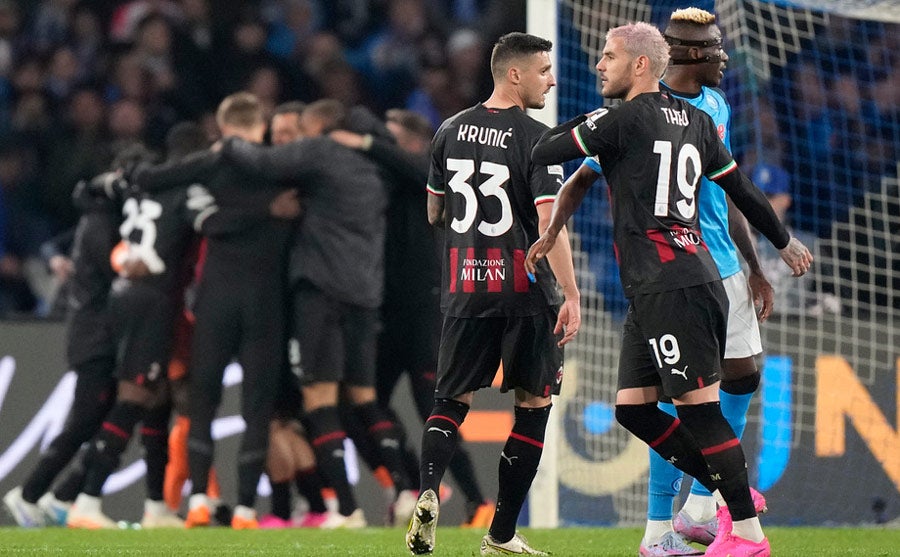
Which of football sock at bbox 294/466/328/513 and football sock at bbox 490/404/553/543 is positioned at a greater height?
football sock at bbox 490/404/553/543

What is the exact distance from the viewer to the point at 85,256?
26.7ft

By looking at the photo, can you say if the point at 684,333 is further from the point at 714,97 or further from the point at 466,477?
the point at 466,477

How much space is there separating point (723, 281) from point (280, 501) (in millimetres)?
3593

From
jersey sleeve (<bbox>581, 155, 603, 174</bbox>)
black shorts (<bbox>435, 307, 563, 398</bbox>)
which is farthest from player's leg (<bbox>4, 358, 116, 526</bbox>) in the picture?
jersey sleeve (<bbox>581, 155, 603, 174</bbox>)

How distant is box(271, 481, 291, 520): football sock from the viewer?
25.5 feet

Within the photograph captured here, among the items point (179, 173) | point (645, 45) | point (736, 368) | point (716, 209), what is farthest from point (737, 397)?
point (179, 173)

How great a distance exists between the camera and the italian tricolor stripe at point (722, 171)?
4.40 metres

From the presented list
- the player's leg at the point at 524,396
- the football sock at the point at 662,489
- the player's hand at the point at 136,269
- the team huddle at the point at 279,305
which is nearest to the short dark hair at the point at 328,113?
the team huddle at the point at 279,305

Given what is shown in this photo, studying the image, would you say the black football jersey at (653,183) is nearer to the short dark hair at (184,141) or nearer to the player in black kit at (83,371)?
the player in black kit at (83,371)

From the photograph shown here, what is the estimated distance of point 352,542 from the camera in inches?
240

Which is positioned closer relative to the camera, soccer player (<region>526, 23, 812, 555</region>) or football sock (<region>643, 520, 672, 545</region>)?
soccer player (<region>526, 23, 812, 555</region>)

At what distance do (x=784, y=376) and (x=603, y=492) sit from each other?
124 cm

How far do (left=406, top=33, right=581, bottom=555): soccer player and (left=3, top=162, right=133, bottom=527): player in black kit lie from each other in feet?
11.7

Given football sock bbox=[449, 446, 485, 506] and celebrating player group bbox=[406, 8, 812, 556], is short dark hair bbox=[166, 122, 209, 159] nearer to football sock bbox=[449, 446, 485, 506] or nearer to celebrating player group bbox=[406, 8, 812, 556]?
football sock bbox=[449, 446, 485, 506]
